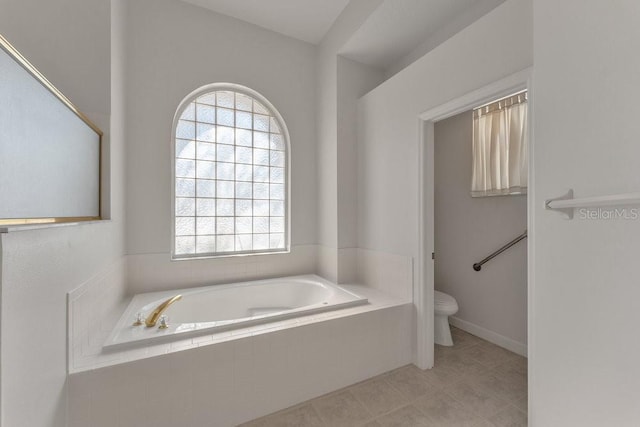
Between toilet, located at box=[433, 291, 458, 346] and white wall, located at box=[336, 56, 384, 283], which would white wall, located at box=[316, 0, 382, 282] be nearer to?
white wall, located at box=[336, 56, 384, 283]

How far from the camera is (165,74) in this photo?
2.20 metres

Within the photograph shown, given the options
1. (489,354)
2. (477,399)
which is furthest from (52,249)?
(489,354)

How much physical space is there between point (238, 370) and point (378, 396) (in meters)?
0.92

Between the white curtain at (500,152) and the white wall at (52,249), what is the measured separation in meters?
2.89

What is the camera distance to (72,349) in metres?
1.14

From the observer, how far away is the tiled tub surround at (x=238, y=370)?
1.18 metres

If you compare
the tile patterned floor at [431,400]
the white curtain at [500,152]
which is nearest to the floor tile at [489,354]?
the tile patterned floor at [431,400]

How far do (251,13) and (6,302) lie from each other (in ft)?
8.85

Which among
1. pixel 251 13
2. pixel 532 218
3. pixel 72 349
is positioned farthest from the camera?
pixel 251 13

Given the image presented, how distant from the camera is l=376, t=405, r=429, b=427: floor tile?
1430 millimetres

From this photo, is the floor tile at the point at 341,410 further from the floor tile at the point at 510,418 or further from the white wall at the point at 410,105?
the white wall at the point at 410,105

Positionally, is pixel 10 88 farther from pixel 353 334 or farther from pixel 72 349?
pixel 353 334

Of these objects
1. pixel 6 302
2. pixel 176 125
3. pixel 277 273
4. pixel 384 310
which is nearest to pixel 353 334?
pixel 384 310

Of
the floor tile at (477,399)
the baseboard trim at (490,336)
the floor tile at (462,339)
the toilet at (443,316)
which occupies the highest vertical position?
the toilet at (443,316)
